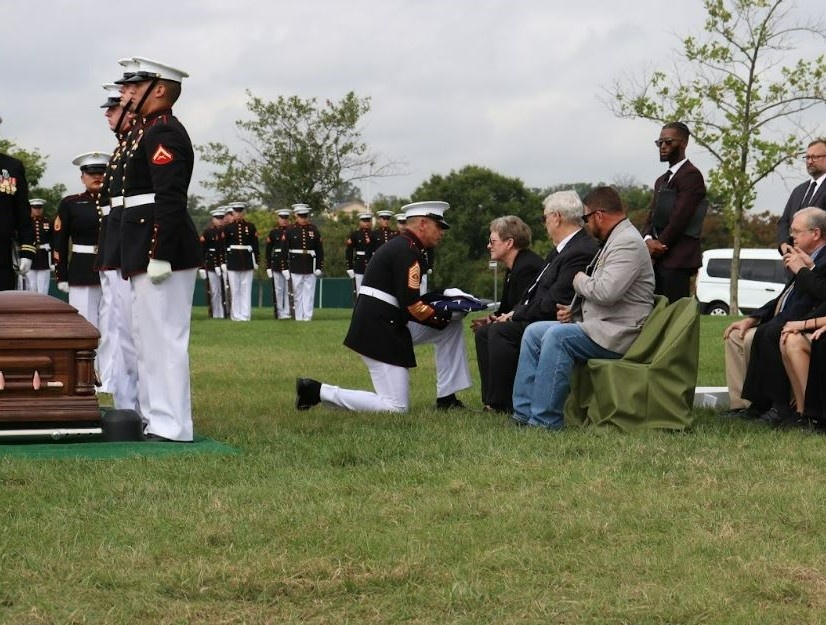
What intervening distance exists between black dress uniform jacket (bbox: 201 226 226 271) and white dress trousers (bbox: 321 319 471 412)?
18.7 meters

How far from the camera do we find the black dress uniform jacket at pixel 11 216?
31.0 ft

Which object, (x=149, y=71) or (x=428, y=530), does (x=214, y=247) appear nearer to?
(x=149, y=71)

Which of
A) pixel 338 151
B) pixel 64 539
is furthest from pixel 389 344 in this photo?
pixel 338 151

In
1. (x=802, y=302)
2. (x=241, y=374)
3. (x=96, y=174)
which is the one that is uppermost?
(x=96, y=174)

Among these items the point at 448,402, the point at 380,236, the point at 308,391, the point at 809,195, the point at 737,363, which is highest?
the point at 809,195

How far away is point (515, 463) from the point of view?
7.15 meters

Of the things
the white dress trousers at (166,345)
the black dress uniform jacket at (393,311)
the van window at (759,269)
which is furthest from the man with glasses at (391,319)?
the van window at (759,269)

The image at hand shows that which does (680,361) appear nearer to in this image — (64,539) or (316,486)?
(316,486)

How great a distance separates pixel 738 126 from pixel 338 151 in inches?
498

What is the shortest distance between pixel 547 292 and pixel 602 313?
76 centimetres

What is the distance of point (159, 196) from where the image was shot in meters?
7.88

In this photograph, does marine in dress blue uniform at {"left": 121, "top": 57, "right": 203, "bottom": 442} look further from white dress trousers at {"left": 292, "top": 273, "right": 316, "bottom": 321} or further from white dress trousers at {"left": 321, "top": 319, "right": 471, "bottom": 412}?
white dress trousers at {"left": 292, "top": 273, "right": 316, "bottom": 321}

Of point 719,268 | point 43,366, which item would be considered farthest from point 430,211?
point 719,268

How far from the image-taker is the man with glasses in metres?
9.73
